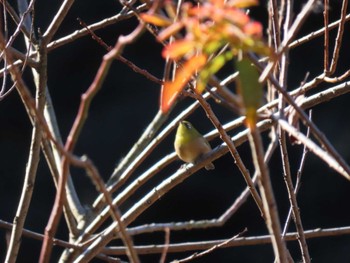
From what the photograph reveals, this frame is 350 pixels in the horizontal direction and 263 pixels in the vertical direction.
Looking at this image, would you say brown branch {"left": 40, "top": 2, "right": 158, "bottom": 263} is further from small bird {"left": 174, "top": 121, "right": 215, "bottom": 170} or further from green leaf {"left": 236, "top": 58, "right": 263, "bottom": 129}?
small bird {"left": 174, "top": 121, "right": 215, "bottom": 170}

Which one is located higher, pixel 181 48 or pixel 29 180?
pixel 181 48

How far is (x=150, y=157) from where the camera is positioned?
4.54 metres

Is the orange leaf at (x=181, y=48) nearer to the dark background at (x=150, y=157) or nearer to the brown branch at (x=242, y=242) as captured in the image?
the brown branch at (x=242, y=242)

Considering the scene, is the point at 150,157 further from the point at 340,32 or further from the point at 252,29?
the point at 252,29

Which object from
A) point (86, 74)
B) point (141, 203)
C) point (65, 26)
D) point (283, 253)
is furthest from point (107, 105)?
point (283, 253)

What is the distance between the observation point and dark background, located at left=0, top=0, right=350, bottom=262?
4.47m

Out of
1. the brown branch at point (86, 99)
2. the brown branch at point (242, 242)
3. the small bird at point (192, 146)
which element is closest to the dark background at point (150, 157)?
the small bird at point (192, 146)

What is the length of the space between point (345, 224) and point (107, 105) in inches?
63.8

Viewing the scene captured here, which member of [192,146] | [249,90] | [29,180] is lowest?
[192,146]

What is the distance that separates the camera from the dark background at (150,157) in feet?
14.7

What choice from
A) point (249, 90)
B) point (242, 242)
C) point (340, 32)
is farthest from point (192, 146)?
point (249, 90)

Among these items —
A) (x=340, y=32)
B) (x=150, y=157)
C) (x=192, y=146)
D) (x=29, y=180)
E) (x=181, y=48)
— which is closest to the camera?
(x=181, y=48)

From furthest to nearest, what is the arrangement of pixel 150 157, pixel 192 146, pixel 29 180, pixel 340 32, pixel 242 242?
pixel 150 157 → pixel 192 146 → pixel 242 242 → pixel 29 180 → pixel 340 32

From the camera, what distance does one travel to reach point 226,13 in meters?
1.01
